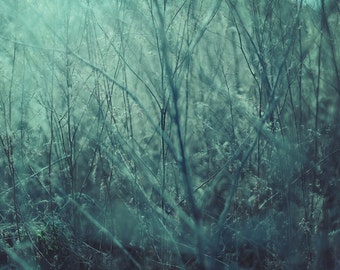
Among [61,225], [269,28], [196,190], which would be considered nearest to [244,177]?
[196,190]

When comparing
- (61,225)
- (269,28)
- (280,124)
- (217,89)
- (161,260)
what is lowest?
(161,260)

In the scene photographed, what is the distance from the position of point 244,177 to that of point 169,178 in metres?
0.33

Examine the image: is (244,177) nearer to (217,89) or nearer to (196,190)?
(196,190)

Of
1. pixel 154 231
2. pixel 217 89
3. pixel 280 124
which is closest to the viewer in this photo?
pixel 280 124

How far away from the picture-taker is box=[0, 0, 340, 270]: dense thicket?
1.73 m

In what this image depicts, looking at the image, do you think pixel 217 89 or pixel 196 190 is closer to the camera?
pixel 196 190

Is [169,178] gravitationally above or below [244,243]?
above

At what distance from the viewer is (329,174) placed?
1.87 metres

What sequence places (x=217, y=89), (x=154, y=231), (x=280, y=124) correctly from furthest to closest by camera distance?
(x=217, y=89)
(x=154, y=231)
(x=280, y=124)

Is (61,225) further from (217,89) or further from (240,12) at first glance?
(240,12)

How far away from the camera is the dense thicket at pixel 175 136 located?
68.1 inches

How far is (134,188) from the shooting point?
5.92 feet

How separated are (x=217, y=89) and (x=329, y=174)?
637 mm

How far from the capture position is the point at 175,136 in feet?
5.92
